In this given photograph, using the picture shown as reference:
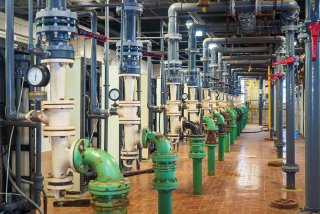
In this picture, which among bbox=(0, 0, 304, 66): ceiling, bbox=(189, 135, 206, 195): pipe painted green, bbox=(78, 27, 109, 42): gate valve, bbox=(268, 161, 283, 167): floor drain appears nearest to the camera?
bbox=(78, 27, 109, 42): gate valve

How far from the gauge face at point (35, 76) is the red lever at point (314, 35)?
3057 mm

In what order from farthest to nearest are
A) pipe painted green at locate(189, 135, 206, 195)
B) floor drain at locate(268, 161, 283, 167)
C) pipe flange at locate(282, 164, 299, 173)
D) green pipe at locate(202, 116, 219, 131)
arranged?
floor drain at locate(268, 161, 283, 167)
green pipe at locate(202, 116, 219, 131)
pipe flange at locate(282, 164, 299, 173)
pipe painted green at locate(189, 135, 206, 195)

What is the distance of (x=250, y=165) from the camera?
1016cm

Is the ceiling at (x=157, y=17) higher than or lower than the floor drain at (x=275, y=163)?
higher

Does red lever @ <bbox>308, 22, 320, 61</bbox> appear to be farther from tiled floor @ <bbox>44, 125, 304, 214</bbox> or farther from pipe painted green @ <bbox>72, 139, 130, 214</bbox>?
pipe painted green @ <bbox>72, 139, 130, 214</bbox>

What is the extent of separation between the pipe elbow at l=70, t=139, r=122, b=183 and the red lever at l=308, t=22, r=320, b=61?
2.78m

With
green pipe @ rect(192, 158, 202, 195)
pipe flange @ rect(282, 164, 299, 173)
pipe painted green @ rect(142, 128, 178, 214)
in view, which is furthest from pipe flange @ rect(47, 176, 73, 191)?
pipe flange @ rect(282, 164, 299, 173)

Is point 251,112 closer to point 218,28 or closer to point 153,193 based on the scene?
point 218,28

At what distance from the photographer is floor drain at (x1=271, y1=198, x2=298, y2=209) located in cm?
618

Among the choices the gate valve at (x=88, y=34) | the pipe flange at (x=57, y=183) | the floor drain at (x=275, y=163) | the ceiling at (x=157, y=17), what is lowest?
the floor drain at (x=275, y=163)

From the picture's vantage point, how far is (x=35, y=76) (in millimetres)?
3055

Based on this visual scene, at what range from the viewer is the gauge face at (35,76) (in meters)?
3.03

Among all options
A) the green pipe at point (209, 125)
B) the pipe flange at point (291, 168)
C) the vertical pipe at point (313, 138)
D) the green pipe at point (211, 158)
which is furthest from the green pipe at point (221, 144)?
the vertical pipe at point (313, 138)

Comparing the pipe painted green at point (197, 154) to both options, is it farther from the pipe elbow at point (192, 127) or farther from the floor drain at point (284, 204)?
the floor drain at point (284, 204)
